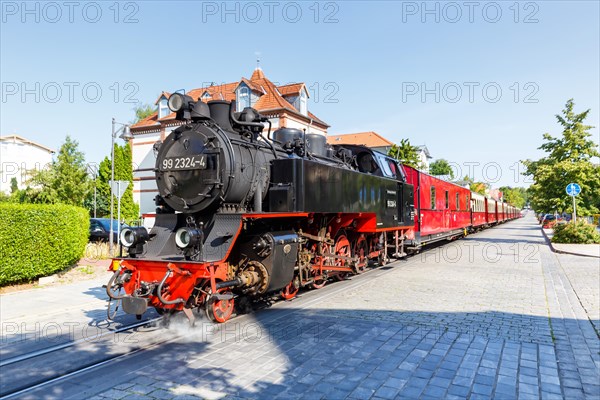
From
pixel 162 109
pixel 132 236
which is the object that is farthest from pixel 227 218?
pixel 162 109

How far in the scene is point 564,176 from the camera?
1883 cm

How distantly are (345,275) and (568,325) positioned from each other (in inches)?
189

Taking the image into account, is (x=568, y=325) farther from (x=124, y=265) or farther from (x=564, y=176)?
(x=564, y=176)

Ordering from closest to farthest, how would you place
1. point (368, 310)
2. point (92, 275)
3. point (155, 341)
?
point (155, 341) → point (368, 310) → point (92, 275)

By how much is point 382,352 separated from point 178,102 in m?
4.49

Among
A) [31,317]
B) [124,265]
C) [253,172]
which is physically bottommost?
[31,317]

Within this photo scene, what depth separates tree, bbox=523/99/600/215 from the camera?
18344mm

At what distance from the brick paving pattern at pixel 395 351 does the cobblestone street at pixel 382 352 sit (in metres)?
0.01

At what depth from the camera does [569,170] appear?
1811 centimetres

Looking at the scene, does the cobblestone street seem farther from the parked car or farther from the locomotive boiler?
the parked car

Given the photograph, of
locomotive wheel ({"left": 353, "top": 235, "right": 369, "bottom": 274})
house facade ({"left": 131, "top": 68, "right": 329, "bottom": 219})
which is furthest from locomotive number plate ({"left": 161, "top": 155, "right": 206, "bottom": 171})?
house facade ({"left": 131, "top": 68, "right": 329, "bottom": 219})

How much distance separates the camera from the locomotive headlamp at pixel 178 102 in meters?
6.07

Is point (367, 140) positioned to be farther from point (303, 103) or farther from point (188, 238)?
point (188, 238)

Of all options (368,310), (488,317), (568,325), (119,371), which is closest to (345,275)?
(368,310)
